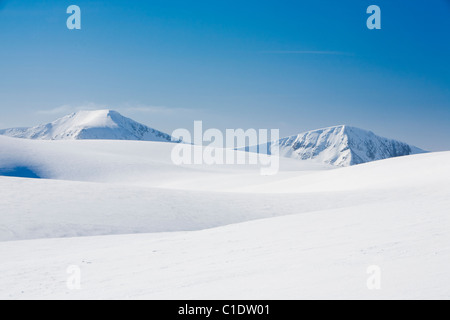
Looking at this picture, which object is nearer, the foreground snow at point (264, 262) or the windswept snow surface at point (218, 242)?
the foreground snow at point (264, 262)

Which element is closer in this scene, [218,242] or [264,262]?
[264,262]

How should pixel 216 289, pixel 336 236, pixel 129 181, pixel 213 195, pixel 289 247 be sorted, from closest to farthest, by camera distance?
pixel 216 289, pixel 289 247, pixel 336 236, pixel 213 195, pixel 129 181

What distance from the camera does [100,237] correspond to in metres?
12.2

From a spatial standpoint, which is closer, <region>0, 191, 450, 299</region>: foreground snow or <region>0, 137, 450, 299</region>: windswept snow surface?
<region>0, 191, 450, 299</region>: foreground snow

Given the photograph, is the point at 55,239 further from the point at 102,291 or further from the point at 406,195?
the point at 406,195

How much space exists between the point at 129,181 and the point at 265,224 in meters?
32.0

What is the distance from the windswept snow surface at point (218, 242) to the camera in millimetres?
5586

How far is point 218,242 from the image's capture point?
9.41 metres

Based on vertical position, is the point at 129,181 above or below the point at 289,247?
above

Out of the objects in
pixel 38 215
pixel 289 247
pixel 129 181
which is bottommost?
pixel 289 247

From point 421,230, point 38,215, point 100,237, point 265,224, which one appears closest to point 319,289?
point 421,230

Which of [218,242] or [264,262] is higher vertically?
[218,242]

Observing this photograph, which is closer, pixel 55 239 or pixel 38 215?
pixel 55 239

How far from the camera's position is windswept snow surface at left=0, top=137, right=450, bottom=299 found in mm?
5586
